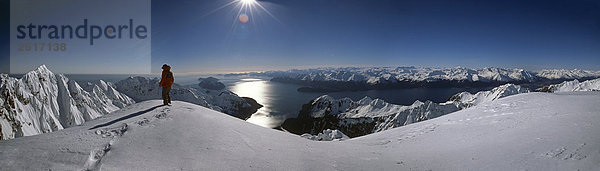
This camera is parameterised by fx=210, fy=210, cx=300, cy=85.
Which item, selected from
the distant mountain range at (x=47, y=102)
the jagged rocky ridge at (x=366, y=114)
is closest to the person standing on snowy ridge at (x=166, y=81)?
the distant mountain range at (x=47, y=102)

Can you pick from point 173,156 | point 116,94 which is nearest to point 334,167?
point 173,156

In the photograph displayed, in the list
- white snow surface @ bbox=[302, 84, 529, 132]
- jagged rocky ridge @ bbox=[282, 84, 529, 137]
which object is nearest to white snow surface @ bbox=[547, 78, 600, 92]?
jagged rocky ridge @ bbox=[282, 84, 529, 137]

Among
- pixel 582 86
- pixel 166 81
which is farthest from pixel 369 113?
pixel 582 86

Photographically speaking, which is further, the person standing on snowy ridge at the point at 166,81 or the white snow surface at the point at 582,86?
the white snow surface at the point at 582,86

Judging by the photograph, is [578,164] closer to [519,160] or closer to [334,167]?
[519,160]

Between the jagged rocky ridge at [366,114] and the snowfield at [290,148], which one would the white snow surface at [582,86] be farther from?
the snowfield at [290,148]

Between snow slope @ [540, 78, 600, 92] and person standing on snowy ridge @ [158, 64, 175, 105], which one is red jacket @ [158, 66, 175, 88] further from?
snow slope @ [540, 78, 600, 92]
